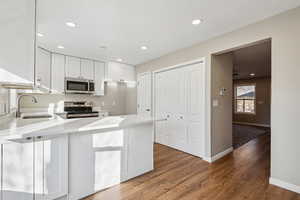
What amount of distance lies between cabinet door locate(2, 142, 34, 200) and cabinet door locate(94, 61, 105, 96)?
3.00m

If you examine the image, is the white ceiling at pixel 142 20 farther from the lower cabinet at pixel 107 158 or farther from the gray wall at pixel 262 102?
the gray wall at pixel 262 102

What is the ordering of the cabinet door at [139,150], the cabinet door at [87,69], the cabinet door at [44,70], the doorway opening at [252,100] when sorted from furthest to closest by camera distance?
the doorway opening at [252,100] < the cabinet door at [87,69] < the cabinet door at [44,70] < the cabinet door at [139,150]

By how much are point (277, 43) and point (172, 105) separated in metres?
2.20

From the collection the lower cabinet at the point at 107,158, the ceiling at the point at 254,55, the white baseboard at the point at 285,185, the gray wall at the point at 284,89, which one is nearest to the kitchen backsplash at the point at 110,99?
the lower cabinet at the point at 107,158

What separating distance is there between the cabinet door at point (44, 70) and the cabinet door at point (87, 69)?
2.54ft

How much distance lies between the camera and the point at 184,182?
2.06m

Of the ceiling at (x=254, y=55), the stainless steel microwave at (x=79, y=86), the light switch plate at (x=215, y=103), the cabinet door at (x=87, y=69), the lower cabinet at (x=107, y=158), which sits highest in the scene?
the ceiling at (x=254, y=55)

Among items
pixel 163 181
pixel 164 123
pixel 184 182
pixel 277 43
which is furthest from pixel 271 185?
pixel 164 123

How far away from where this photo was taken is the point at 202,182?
2064mm

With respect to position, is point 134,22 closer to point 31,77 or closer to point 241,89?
point 31,77

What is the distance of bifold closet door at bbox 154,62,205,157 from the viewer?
9.65ft

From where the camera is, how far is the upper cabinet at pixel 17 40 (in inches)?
51.3

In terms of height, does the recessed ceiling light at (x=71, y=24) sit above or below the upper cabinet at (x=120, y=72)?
above

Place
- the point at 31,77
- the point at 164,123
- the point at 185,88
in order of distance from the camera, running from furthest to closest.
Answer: the point at 164,123 → the point at 185,88 → the point at 31,77
